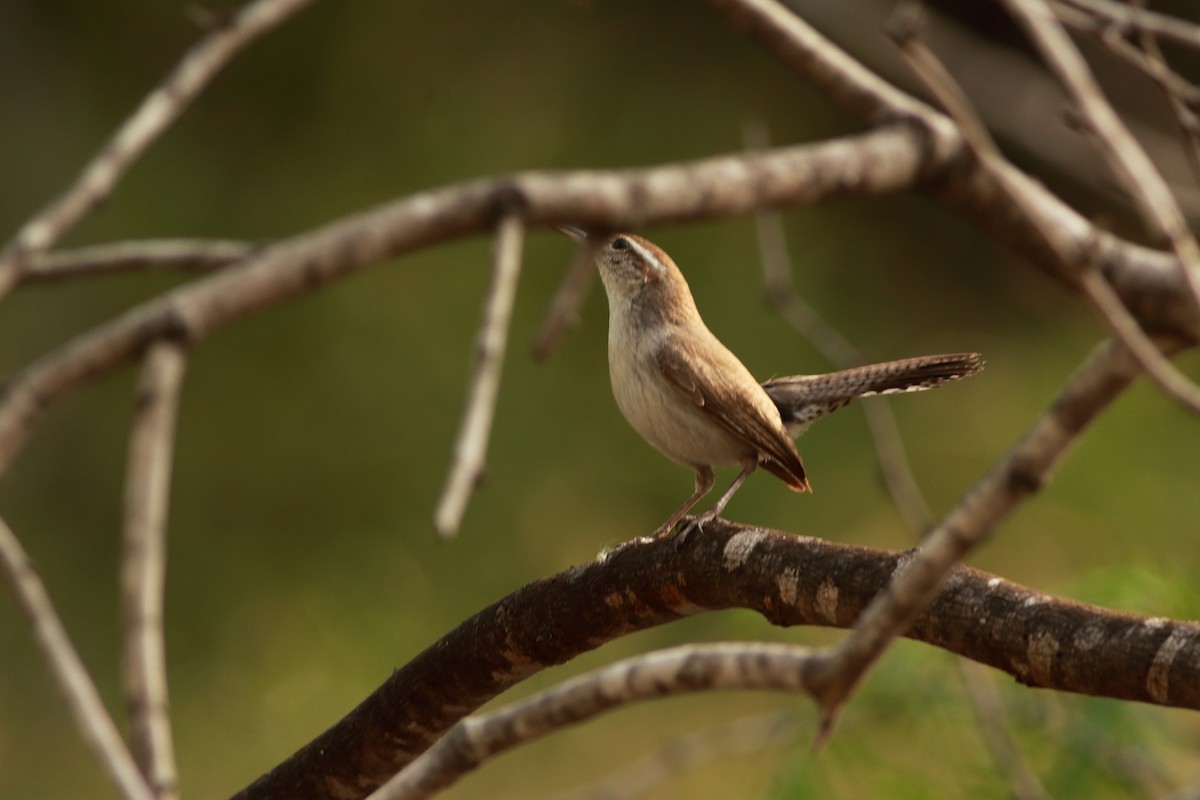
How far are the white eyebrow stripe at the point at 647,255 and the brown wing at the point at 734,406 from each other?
0.90 ft

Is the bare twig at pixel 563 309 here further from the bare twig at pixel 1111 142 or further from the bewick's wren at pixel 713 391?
the bewick's wren at pixel 713 391

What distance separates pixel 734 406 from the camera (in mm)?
2471

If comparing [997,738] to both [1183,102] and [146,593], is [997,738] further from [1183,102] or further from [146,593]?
[146,593]

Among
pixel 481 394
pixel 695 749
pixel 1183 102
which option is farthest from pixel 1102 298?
pixel 695 749

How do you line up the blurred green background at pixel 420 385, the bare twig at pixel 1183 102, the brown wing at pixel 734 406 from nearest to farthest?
the bare twig at pixel 1183 102
the brown wing at pixel 734 406
the blurred green background at pixel 420 385

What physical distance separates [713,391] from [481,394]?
1.29 meters

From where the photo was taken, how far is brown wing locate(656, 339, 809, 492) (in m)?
2.46

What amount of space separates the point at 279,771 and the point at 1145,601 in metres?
1.77

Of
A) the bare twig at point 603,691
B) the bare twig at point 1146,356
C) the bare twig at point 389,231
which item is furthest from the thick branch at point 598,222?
the bare twig at point 603,691

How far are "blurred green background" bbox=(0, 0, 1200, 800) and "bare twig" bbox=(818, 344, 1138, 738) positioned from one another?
12.7 ft

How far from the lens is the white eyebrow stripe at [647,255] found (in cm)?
279

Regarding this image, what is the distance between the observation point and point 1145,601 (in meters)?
2.93

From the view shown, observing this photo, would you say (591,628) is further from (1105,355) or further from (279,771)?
(1105,355)

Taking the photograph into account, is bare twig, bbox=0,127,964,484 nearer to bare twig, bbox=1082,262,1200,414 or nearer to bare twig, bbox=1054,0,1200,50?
bare twig, bbox=1054,0,1200,50
